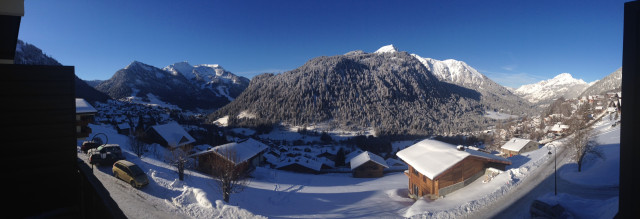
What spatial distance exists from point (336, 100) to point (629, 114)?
520 ft

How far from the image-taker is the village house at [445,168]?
63.2 ft

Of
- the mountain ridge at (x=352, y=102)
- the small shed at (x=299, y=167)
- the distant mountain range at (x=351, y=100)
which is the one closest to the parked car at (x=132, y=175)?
the small shed at (x=299, y=167)

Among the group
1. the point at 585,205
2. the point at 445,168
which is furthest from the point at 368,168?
the point at 585,205

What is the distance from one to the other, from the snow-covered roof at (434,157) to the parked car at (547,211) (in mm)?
6073

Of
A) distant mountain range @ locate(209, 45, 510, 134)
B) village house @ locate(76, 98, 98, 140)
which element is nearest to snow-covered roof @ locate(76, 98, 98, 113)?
village house @ locate(76, 98, 98, 140)

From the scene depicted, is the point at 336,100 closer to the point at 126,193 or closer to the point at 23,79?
the point at 126,193

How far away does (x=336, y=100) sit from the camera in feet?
524

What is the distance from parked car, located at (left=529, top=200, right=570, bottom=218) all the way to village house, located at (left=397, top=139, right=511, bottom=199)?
6.07 meters

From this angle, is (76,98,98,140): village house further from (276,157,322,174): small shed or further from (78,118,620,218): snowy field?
(276,157,322,174): small shed

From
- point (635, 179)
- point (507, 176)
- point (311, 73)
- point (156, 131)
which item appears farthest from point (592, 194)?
point (311, 73)

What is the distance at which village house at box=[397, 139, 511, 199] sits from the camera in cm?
1925

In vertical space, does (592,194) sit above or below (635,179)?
below

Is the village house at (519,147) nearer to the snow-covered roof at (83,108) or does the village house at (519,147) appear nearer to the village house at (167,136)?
the snow-covered roof at (83,108)

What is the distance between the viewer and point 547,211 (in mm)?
12359
